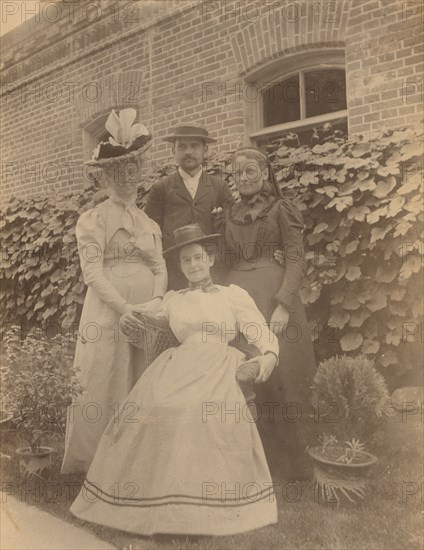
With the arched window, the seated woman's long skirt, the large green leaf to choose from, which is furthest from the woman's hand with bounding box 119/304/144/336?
the arched window

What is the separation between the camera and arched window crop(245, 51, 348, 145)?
459 centimetres

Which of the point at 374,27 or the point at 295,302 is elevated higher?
the point at 374,27

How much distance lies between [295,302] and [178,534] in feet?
4.27

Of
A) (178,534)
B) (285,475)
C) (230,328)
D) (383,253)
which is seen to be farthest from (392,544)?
(383,253)

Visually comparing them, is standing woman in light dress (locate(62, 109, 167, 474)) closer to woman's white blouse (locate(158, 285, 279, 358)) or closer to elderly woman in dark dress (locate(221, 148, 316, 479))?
woman's white blouse (locate(158, 285, 279, 358))

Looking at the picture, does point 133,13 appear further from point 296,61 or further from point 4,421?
point 4,421

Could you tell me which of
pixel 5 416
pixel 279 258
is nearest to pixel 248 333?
pixel 279 258

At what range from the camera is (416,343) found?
3307 millimetres

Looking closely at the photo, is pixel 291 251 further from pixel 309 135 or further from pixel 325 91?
pixel 325 91

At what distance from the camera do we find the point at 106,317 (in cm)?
315

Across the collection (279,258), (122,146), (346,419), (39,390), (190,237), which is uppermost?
(122,146)

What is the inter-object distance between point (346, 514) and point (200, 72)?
4086 millimetres

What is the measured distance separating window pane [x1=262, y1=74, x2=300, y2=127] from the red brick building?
11 millimetres

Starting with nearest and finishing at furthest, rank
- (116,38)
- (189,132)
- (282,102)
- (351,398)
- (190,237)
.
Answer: (351,398), (190,237), (189,132), (282,102), (116,38)
